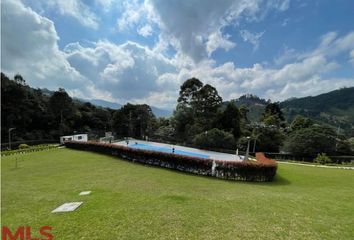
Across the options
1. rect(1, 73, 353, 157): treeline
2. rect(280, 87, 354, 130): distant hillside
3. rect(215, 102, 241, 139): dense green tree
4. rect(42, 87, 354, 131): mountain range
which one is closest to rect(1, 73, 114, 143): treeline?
rect(1, 73, 353, 157): treeline

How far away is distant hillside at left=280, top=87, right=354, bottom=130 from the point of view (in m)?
79.6

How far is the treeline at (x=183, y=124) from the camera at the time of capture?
90.9ft

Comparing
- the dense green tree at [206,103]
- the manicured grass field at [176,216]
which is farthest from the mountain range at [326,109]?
the manicured grass field at [176,216]

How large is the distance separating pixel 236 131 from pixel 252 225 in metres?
28.0

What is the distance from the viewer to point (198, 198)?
6.15 metres

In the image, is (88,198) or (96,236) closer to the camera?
(96,236)

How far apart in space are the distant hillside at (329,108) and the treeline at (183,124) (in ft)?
170

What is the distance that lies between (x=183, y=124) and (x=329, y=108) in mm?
87629

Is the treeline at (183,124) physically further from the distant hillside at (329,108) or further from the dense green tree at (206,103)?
the distant hillside at (329,108)

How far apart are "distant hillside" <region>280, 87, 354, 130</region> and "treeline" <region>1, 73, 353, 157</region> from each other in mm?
51706

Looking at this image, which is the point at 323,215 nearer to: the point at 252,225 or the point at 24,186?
the point at 252,225

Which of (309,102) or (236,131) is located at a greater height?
(309,102)

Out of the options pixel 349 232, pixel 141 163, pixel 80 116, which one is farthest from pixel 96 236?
pixel 80 116

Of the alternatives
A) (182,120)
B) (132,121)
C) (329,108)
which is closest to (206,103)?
(182,120)
